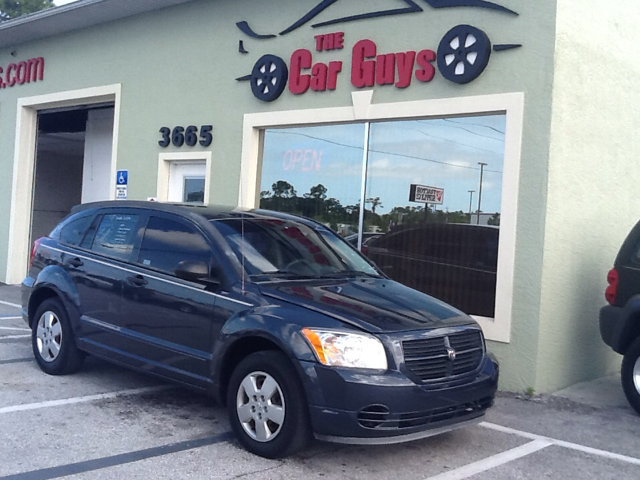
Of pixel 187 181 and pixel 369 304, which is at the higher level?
pixel 187 181

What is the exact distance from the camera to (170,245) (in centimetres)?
609

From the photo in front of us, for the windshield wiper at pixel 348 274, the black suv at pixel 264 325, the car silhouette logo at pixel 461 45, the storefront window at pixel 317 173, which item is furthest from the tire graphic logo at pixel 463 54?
the windshield wiper at pixel 348 274

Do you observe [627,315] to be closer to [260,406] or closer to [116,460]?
[260,406]

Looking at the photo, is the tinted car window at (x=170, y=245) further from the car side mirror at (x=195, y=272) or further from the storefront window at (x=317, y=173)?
the storefront window at (x=317, y=173)

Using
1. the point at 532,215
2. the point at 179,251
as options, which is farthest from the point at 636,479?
the point at 179,251

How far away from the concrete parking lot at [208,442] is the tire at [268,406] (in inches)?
5.2

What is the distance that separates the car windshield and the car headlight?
1.00 metres

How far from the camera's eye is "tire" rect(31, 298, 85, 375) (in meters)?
6.89

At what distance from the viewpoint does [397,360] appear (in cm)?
477

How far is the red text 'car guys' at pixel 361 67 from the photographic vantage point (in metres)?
8.64

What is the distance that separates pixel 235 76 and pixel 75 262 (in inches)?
190

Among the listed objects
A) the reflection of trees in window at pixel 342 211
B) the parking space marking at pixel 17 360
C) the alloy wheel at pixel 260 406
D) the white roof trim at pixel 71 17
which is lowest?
the parking space marking at pixel 17 360

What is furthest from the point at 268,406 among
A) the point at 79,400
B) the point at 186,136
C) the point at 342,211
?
the point at 186,136

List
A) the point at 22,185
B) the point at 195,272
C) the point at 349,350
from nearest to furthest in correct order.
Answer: the point at 349,350
the point at 195,272
the point at 22,185
